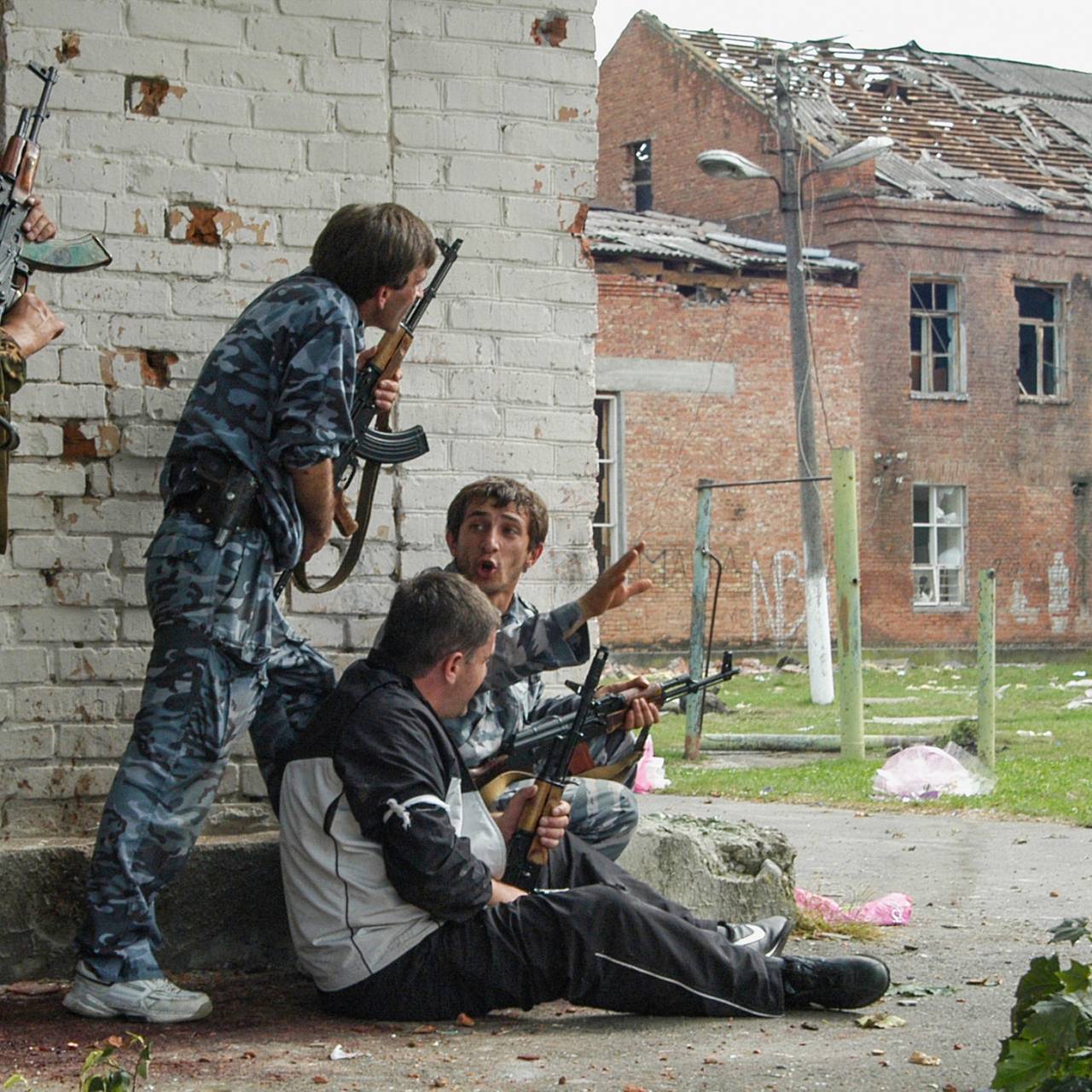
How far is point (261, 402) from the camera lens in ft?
14.7

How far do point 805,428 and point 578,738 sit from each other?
56.3 ft

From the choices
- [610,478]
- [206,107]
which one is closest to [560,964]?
[206,107]

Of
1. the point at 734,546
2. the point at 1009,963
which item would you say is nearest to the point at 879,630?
the point at 734,546

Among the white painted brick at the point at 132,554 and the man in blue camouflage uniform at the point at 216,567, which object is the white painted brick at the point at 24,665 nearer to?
the white painted brick at the point at 132,554

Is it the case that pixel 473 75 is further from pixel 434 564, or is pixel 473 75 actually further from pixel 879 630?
pixel 879 630

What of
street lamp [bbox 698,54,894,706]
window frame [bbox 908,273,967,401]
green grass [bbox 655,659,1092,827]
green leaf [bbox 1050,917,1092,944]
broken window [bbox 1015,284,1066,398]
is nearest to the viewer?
green leaf [bbox 1050,917,1092,944]

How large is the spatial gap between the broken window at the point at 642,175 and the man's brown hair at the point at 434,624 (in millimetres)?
30695

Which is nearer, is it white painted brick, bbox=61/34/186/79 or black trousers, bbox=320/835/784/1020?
black trousers, bbox=320/835/784/1020

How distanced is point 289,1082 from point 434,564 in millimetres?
2007

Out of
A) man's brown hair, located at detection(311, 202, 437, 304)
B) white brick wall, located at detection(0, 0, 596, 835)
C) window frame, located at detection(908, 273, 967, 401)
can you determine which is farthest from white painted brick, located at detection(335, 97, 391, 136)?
window frame, located at detection(908, 273, 967, 401)

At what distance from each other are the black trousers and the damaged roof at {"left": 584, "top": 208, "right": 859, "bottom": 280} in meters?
22.3

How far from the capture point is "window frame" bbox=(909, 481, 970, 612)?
1184 inches

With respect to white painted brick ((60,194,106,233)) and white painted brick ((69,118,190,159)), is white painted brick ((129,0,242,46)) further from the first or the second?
white painted brick ((60,194,106,233))

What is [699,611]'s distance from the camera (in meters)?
13.3
